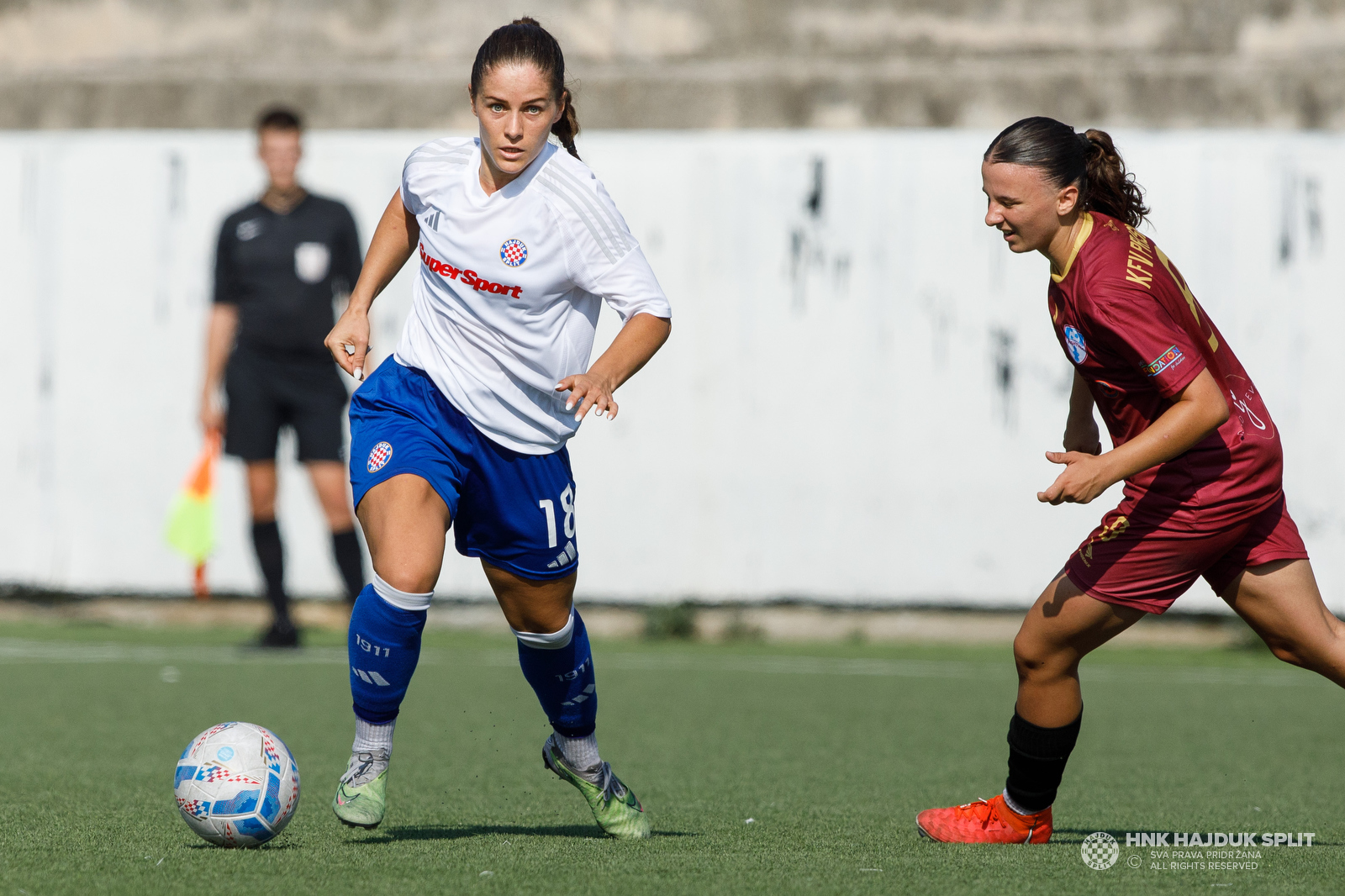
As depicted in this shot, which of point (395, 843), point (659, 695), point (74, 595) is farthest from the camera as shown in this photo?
point (74, 595)

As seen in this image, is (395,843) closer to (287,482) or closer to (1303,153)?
(287,482)

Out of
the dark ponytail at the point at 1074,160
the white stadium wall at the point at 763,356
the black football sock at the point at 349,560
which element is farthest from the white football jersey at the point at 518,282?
the white stadium wall at the point at 763,356

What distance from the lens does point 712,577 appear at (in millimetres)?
9508

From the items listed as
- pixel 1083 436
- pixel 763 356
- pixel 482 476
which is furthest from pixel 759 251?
pixel 482 476

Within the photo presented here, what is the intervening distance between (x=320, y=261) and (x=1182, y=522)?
5.43m

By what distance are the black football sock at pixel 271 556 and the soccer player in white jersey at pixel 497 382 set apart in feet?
14.0

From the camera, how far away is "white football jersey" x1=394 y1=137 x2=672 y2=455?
367 cm

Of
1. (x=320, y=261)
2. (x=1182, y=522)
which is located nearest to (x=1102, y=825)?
(x=1182, y=522)

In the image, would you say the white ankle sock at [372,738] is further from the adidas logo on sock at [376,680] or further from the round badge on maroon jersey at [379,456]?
the round badge on maroon jersey at [379,456]

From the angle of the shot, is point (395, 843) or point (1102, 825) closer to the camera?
point (395, 843)

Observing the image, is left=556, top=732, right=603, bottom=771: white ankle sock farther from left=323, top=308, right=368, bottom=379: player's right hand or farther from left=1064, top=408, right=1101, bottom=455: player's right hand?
left=1064, top=408, right=1101, bottom=455: player's right hand

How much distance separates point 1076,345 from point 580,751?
60.2 inches

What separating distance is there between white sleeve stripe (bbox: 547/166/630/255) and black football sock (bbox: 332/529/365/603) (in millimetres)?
4379

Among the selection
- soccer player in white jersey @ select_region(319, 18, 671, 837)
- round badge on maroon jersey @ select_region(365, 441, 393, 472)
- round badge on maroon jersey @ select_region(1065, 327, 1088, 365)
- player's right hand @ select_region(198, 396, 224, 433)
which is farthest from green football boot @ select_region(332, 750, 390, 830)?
player's right hand @ select_region(198, 396, 224, 433)
